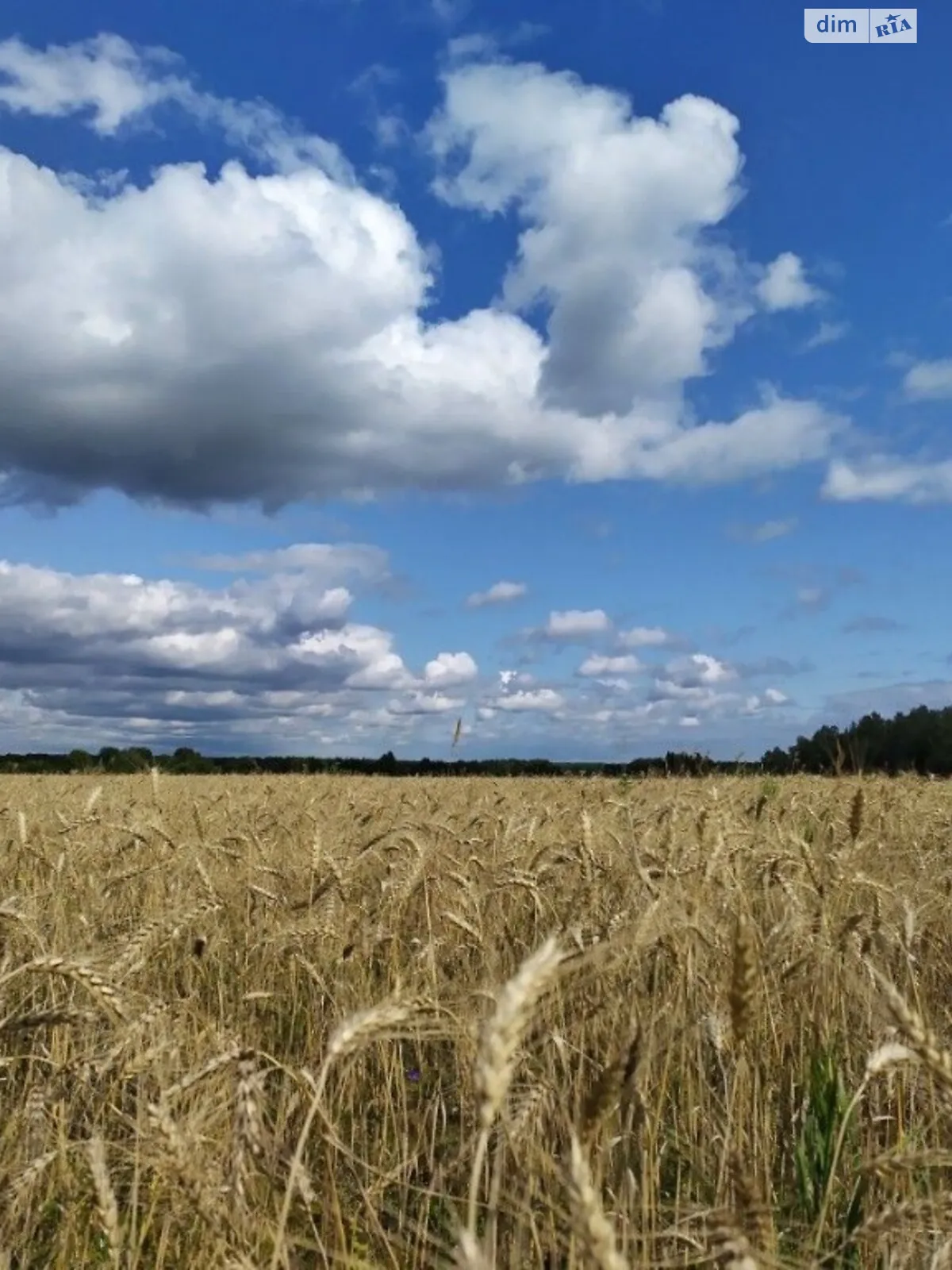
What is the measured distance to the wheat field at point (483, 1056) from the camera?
1742 mm

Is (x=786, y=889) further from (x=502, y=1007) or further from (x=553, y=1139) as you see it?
(x=502, y=1007)

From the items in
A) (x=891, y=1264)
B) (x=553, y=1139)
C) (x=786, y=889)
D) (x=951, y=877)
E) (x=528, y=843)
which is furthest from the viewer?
(x=528, y=843)

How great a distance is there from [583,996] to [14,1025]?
1.71 m

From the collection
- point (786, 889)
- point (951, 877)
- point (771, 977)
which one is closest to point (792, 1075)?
point (771, 977)

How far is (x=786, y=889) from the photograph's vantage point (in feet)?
12.4

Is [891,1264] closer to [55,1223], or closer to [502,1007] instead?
[502,1007]

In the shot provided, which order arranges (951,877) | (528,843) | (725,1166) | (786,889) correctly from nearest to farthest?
(725,1166)
(786,889)
(951,877)
(528,843)

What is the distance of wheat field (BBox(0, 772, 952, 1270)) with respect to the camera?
68.6 inches

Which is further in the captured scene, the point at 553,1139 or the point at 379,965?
the point at 379,965

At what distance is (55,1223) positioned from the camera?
2.48 m

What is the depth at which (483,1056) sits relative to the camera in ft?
3.88

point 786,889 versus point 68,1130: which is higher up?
point 786,889

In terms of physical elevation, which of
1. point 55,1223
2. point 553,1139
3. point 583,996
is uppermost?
point 583,996

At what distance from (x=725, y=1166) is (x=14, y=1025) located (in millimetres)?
1482
